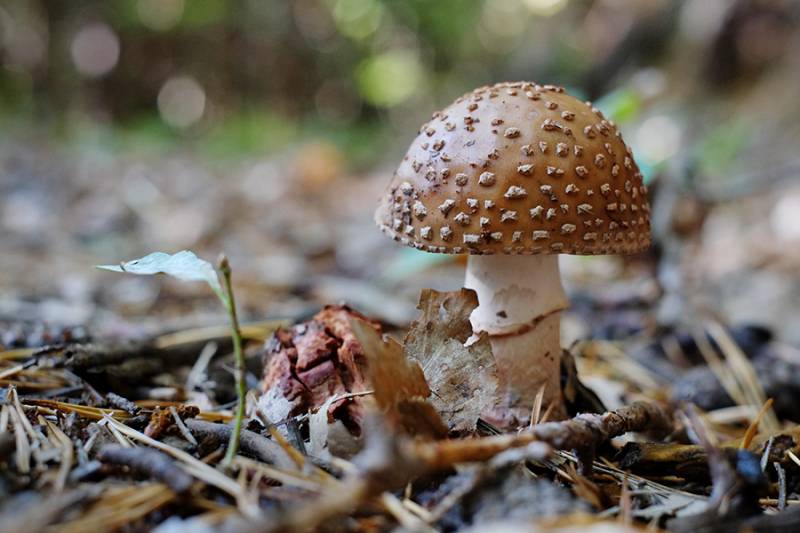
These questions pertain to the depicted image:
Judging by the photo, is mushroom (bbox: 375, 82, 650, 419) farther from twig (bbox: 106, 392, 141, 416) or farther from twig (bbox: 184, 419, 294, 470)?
twig (bbox: 106, 392, 141, 416)

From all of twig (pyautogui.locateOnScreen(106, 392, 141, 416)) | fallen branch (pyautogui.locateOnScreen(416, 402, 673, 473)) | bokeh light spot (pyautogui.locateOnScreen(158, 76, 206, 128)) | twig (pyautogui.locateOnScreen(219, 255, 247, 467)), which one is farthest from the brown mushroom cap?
bokeh light spot (pyautogui.locateOnScreen(158, 76, 206, 128))

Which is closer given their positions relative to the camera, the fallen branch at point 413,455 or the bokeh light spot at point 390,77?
the fallen branch at point 413,455

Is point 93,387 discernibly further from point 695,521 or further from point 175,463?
point 695,521

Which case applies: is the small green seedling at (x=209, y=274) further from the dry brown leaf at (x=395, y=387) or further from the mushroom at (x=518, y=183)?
the mushroom at (x=518, y=183)

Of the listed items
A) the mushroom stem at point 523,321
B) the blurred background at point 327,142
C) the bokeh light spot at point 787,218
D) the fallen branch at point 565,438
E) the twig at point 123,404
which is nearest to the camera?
the fallen branch at point 565,438

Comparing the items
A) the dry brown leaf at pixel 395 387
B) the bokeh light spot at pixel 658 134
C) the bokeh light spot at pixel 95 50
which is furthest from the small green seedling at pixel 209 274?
the bokeh light spot at pixel 95 50

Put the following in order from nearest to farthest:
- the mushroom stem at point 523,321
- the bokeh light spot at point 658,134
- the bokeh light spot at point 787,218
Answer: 1. the mushroom stem at point 523,321
2. the bokeh light spot at point 787,218
3. the bokeh light spot at point 658,134

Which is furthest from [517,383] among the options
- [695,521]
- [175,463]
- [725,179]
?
[725,179]
